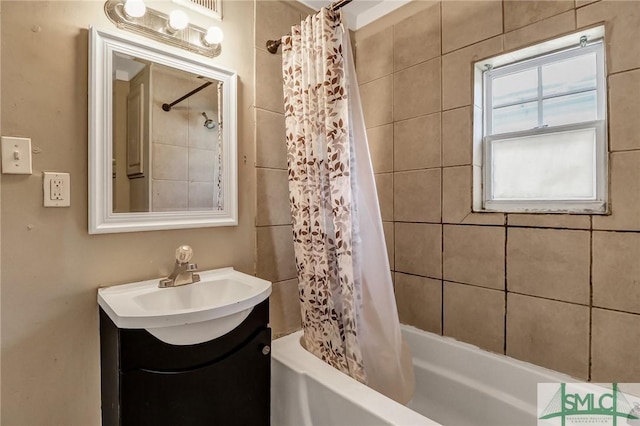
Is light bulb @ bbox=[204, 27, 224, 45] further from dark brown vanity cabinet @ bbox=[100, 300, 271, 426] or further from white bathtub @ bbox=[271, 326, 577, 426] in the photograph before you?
white bathtub @ bbox=[271, 326, 577, 426]

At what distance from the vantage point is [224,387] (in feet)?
3.61

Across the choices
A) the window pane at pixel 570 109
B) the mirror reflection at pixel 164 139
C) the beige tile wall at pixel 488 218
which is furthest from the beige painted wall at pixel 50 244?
the window pane at pixel 570 109

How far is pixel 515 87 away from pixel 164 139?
1.69m

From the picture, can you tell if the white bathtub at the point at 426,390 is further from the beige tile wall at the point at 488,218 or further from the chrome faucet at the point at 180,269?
the chrome faucet at the point at 180,269

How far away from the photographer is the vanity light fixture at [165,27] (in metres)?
1.20

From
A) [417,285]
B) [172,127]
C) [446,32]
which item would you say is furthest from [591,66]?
[172,127]

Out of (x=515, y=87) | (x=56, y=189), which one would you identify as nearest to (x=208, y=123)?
(x=56, y=189)

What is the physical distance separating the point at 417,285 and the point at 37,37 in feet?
6.46

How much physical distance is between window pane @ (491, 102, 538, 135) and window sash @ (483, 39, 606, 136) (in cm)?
2

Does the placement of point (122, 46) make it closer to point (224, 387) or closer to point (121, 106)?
point (121, 106)

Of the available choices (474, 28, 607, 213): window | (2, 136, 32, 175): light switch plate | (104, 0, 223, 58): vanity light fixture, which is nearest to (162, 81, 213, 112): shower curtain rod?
(104, 0, 223, 58): vanity light fixture

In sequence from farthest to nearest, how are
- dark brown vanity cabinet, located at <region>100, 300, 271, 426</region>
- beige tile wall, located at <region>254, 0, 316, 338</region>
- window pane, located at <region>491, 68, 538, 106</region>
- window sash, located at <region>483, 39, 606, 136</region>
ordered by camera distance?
1. beige tile wall, located at <region>254, 0, 316, 338</region>
2. window pane, located at <region>491, 68, 538, 106</region>
3. window sash, located at <region>483, 39, 606, 136</region>
4. dark brown vanity cabinet, located at <region>100, 300, 271, 426</region>

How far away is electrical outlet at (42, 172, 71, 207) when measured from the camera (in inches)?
42.3

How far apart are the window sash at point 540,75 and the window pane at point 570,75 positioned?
1 cm
